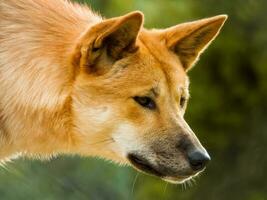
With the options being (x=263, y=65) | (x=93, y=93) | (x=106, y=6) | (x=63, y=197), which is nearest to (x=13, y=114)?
(x=93, y=93)

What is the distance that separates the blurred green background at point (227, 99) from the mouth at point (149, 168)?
4.43 metres

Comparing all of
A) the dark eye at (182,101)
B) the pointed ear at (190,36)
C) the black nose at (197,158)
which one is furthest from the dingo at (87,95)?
the pointed ear at (190,36)

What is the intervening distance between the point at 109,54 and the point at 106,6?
7115 mm

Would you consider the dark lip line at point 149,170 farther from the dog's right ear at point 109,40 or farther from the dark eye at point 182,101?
the dog's right ear at point 109,40

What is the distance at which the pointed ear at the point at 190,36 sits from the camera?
8883 millimetres

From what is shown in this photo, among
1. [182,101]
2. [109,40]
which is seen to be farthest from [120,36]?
[182,101]

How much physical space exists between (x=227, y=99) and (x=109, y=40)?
31.1ft

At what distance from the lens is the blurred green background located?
15.6 m

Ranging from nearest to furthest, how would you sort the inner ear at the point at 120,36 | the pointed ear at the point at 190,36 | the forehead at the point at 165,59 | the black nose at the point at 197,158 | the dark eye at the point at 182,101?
the inner ear at the point at 120,36 → the black nose at the point at 197,158 → the forehead at the point at 165,59 → the dark eye at the point at 182,101 → the pointed ear at the point at 190,36

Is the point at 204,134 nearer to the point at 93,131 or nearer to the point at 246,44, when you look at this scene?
the point at 246,44

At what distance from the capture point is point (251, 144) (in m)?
15.9

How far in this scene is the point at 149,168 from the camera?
8508 mm

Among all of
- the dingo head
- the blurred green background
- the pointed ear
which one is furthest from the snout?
the blurred green background

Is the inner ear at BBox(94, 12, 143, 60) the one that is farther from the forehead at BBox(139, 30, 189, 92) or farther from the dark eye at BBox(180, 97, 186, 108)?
the dark eye at BBox(180, 97, 186, 108)
